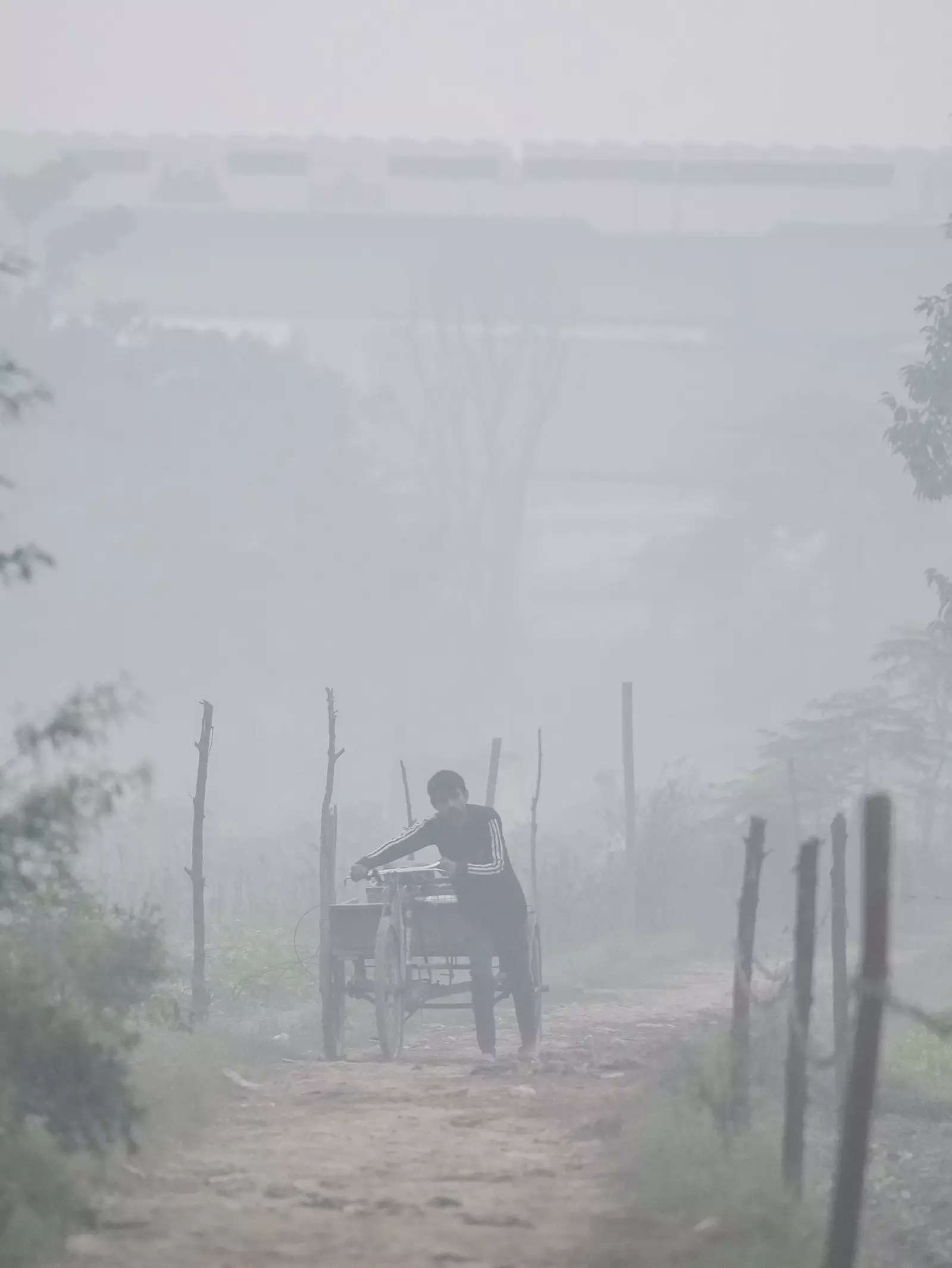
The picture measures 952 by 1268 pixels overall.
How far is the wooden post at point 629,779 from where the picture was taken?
2317 cm

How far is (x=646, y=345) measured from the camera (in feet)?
218

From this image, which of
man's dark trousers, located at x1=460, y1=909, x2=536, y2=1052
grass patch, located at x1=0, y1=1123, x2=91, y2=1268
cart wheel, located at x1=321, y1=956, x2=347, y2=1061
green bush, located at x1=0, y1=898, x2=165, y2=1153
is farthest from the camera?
cart wheel, located at x1=321, y1=956, x2=347, y2=1061

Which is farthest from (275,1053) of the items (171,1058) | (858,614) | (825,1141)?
(858,614)

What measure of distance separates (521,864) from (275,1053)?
15952mm

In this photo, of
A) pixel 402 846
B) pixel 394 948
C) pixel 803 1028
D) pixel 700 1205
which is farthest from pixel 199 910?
pixel 803 1028

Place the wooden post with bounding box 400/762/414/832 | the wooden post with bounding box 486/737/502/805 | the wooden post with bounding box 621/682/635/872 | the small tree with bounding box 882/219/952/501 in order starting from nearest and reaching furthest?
1. the wooden post with bounding box 400/762/414/832
2. the small tree with bounding box 882/219/952/501
3. the wooden post with bounding box 486/737/502/805
4. the wooden post with bounding box 621/682/635/872

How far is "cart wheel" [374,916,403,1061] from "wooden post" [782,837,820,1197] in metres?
4.28

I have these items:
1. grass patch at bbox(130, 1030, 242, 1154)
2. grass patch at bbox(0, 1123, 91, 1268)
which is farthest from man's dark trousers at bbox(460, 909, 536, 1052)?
grass patch at bbox(0, 1123, 91, 1268)

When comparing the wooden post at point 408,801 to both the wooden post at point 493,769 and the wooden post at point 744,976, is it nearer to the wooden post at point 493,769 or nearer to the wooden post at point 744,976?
the wooden post at point 493,769

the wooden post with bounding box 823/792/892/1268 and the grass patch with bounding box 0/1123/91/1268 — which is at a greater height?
the wooden post with bounding box 823/792/892/1268

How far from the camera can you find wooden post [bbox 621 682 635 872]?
23.2 meters

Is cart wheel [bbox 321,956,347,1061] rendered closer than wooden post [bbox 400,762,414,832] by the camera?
Yes

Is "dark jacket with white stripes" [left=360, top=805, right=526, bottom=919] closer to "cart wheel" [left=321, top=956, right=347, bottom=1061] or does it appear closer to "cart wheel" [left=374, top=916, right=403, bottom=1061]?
"cart wheel" [left=374, top=916, right=403, bottom=1061]

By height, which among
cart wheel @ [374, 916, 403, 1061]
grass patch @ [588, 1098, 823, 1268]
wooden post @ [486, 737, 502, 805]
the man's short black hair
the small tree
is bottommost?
grass patch @ [588, 1098, 823, 1268]
